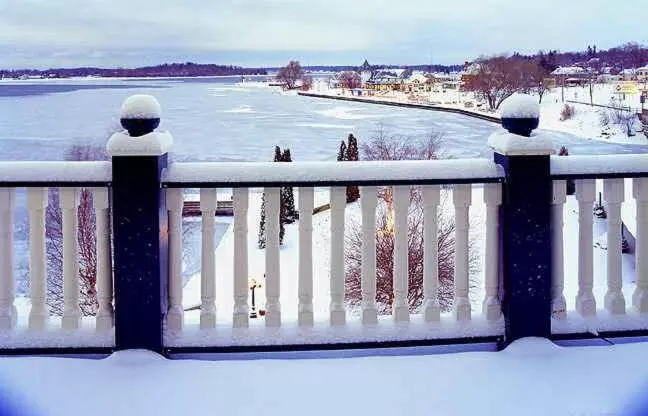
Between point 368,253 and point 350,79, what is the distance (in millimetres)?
86546

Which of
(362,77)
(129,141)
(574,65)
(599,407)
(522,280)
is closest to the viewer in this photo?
(599,407)

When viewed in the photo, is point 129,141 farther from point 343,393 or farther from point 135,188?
point 343,393

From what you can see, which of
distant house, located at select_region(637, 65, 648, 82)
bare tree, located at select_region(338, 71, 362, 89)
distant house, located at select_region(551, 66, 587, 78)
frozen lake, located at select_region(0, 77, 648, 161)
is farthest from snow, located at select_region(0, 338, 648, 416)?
bare tree, located at select_region(338, 71, 362, 89)

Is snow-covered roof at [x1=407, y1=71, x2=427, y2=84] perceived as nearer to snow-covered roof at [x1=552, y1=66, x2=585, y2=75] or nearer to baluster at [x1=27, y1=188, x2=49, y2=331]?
snow-covered roof at [x1=552, y1=66, x2=585, y2=75]

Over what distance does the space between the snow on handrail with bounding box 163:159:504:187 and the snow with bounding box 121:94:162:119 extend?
0.20 meters

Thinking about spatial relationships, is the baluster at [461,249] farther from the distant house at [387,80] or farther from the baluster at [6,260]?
the distant house at [387,80]

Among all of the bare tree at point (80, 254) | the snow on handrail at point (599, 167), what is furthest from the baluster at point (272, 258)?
the bare tree at point (80, 254)

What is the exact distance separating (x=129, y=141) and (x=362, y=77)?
8400 centimetres

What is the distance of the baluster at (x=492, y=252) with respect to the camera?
2598 mm

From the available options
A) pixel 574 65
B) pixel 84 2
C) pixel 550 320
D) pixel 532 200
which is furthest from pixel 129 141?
pixel 84 2

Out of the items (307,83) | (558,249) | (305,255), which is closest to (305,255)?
(305,255)

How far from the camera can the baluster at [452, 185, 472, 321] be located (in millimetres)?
2596

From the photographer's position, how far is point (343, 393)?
2.32 m

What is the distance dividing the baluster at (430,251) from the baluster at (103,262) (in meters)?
1.16
